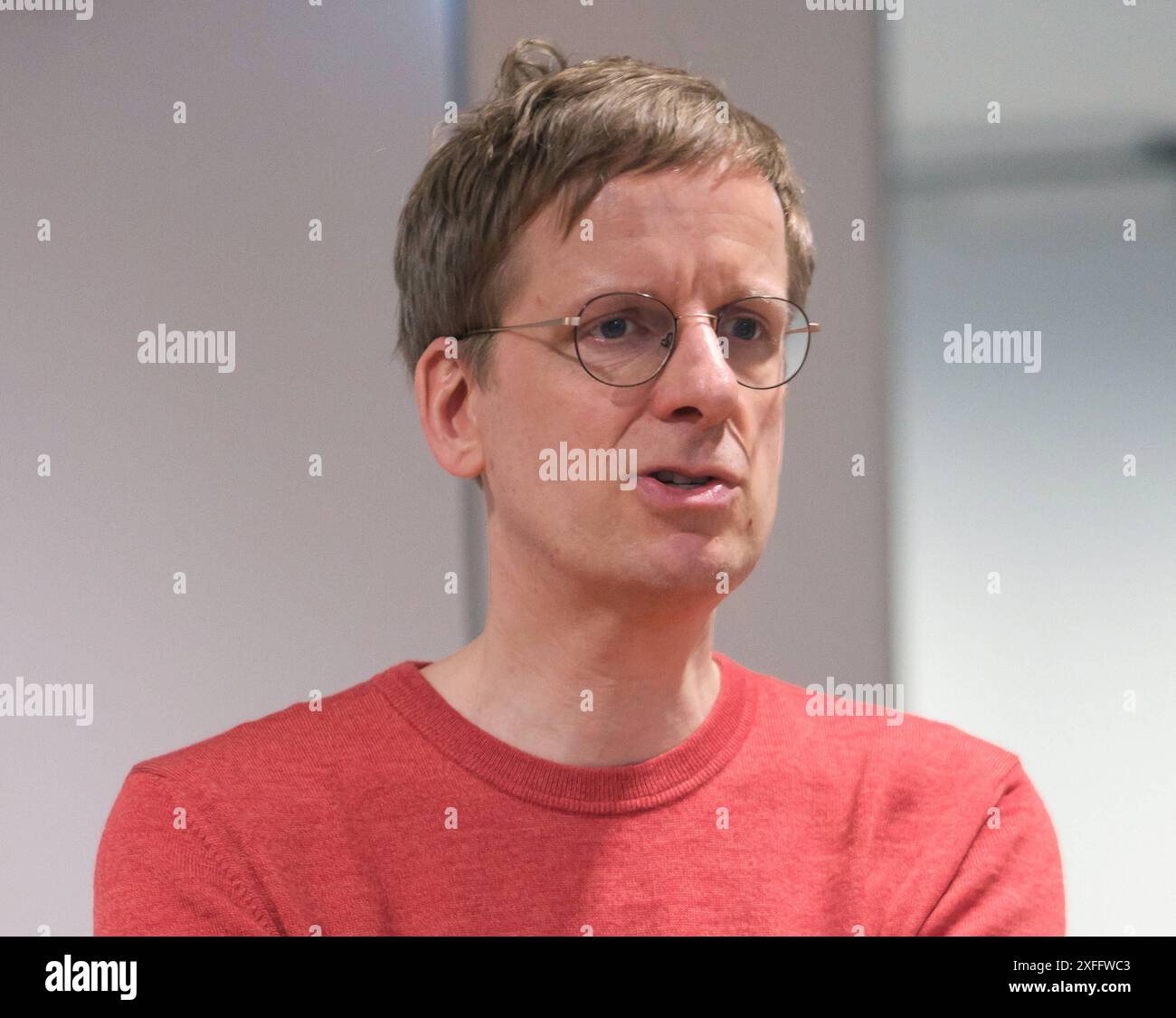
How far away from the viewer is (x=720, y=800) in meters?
1.84

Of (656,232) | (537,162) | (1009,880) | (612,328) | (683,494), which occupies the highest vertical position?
(537,162)

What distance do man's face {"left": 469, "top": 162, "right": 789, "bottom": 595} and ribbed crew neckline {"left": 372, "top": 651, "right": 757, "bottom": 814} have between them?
9.6 inches

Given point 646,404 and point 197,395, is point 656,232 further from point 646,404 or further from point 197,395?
point 197,395

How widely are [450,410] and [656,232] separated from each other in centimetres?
39

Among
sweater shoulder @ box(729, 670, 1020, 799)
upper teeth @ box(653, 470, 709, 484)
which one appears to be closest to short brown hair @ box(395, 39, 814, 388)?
upper teeth @ box(653, 470, 709, 484)

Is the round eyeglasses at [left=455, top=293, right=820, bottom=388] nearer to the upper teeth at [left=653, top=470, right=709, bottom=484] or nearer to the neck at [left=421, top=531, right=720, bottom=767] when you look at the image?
the upper teeth at [left=653, top=470, right=709, bottom=484]

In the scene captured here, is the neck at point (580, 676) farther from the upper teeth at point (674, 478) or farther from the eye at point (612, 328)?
the eye at point (612, 328)

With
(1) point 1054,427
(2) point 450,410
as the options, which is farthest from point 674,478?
(1) point 1054,427

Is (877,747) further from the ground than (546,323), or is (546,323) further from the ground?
(546,323)

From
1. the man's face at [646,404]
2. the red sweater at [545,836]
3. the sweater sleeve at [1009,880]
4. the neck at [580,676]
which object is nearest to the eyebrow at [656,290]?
the man's face at [646,404]

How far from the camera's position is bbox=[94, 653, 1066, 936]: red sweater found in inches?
67.4

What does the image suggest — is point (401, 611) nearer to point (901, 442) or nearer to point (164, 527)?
point (164, 527)

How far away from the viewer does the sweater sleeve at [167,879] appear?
1671 millimetres

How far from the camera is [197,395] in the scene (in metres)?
2.23
